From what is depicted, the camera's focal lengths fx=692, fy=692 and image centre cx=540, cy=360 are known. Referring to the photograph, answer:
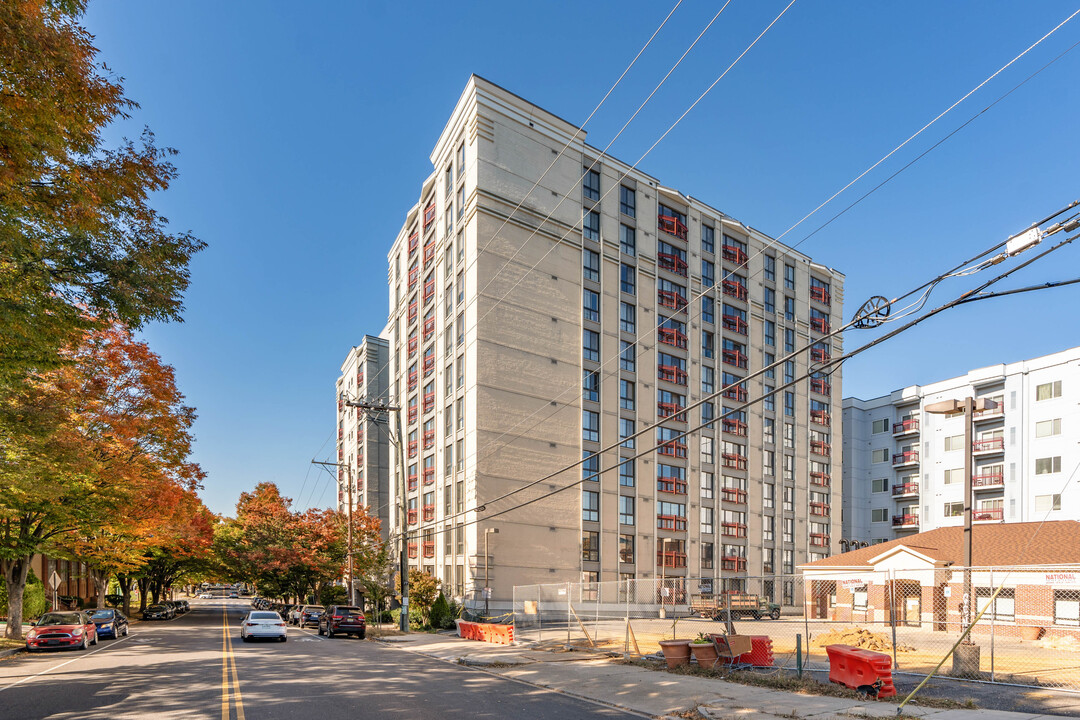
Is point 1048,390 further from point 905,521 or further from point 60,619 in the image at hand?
point 60,619

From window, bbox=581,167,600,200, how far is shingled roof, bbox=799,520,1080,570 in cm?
3008

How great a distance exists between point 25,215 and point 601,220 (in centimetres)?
4324

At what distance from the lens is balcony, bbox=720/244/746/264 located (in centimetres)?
6106

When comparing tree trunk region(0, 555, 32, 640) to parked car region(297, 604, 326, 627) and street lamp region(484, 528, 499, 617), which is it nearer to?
parked car region(297, 604, 326, 627)

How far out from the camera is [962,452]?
203 ft

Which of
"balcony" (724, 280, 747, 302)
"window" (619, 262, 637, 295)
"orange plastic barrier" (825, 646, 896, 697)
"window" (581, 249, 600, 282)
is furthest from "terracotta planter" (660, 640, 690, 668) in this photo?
"balcony" (724, 280, 747, 302)

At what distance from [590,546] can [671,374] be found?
1518 centimetres

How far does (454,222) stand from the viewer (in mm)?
50312

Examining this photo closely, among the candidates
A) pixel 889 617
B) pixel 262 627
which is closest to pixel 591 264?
pixel 889 617

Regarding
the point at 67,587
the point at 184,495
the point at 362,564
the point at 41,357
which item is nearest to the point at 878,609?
the point at 362,564

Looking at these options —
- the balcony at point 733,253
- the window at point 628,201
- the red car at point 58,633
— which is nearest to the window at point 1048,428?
the balcony at point 733,253

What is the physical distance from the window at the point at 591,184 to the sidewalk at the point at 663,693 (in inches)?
1401

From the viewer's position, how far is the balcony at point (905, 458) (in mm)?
67812

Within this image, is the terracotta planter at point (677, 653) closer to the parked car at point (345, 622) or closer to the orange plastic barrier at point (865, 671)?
the orange plastic barrier at point (865, 671)
